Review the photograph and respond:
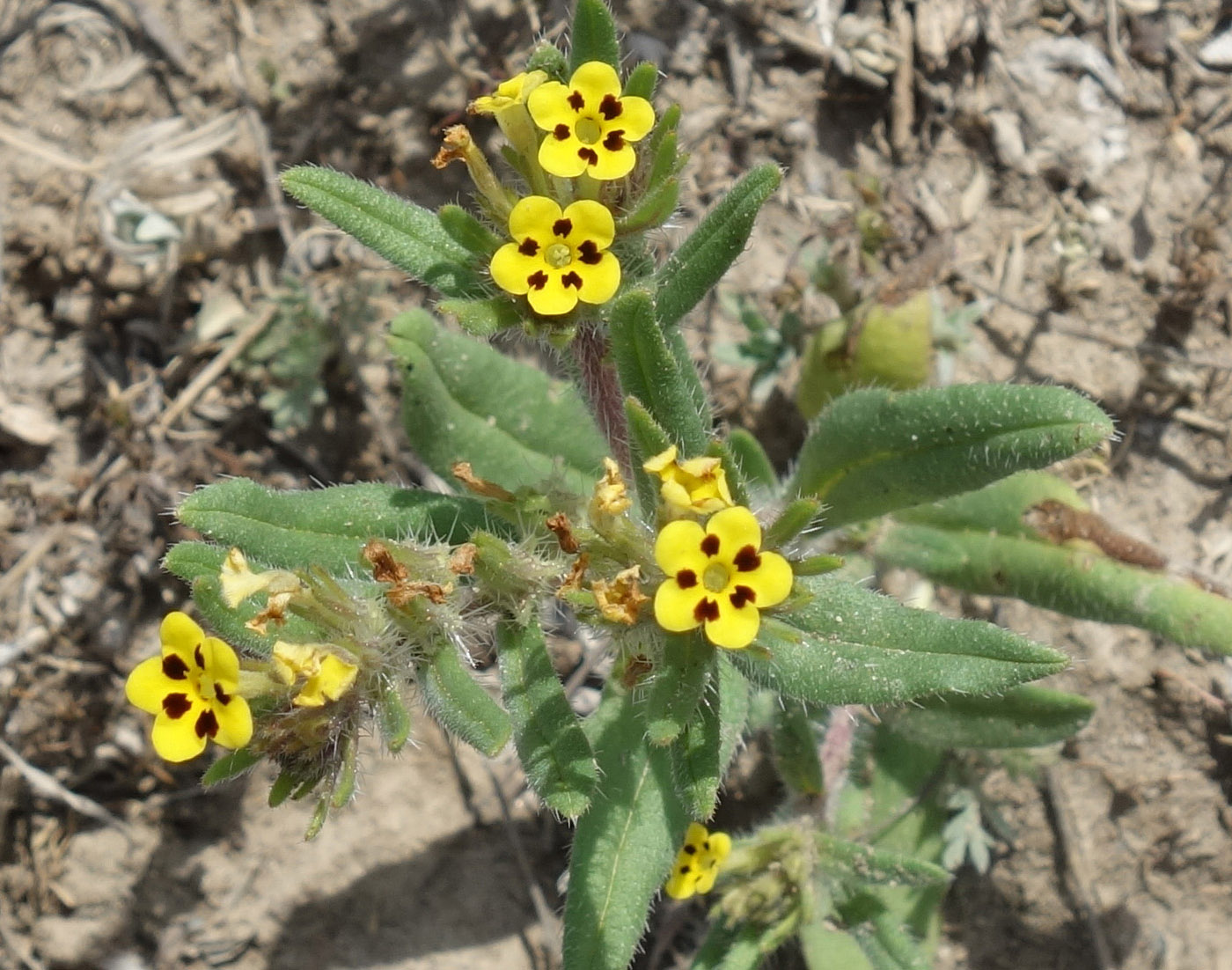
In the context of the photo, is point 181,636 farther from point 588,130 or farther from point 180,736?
point 588,130

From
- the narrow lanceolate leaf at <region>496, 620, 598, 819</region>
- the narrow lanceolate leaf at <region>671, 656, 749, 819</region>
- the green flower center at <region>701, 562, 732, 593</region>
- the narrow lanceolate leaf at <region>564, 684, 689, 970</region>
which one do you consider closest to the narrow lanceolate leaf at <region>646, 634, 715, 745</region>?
the narrow lanceolate leaf at <region>671, 656, 749, 819</region>

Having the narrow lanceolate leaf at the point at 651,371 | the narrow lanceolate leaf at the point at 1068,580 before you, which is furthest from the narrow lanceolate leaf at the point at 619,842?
the narrow lanceolate leaf at the point at 1068,580

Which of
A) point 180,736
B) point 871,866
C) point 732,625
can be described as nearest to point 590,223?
point 732,625

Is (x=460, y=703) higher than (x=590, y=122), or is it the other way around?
(x=590, y=122)

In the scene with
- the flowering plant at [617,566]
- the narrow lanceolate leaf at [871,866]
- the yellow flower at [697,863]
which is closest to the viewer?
the flowering plant at [617,566]

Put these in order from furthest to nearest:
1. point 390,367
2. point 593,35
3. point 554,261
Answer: point 390,367, point 593,35, point 554,261

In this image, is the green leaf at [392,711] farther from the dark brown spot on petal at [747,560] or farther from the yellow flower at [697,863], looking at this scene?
the yellow flower at [697,863]
